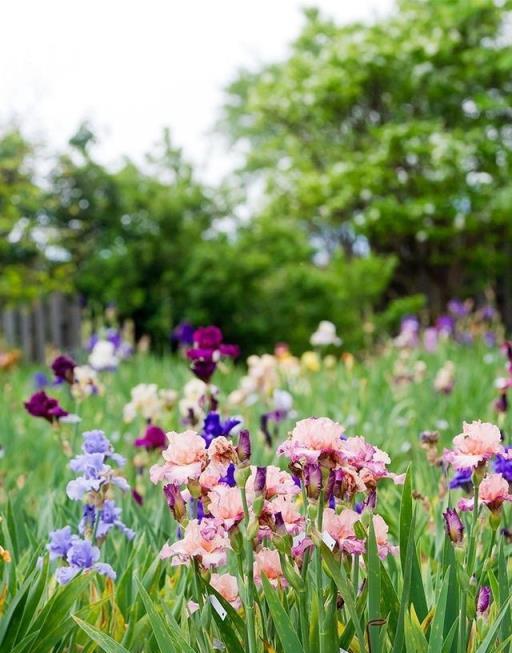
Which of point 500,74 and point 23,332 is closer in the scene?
point 23,332

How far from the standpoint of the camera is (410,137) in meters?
15.3

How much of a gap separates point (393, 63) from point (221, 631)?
1561 cm

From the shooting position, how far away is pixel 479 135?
49.5 feet

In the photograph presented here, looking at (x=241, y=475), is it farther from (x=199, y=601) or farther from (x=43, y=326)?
(x=43, y=326)

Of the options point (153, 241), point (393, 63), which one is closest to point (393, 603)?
point (153, 241)

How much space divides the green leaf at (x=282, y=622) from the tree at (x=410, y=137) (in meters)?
13.5

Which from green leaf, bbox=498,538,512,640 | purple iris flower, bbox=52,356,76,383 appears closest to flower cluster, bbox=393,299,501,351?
purple iris flower, bbox=52,356,76,383

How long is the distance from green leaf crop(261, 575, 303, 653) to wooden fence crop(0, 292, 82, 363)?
10948mm

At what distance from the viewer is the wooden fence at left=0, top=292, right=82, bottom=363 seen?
12.1 metres

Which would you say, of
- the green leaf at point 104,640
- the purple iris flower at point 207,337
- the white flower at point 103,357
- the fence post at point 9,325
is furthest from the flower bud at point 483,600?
the fence post at point 9,325

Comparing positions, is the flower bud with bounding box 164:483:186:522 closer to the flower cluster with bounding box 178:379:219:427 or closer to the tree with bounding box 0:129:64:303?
the flower cluster with bounding box 178:379:219:427

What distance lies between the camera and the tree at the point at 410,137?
15398mm

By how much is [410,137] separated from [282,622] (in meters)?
14.7

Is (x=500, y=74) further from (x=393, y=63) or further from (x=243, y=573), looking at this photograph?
(x=243, y=573)
